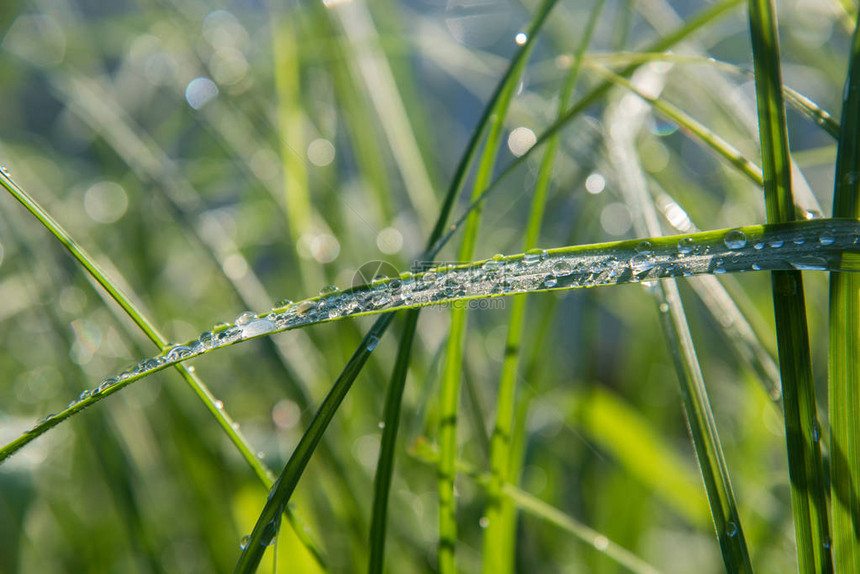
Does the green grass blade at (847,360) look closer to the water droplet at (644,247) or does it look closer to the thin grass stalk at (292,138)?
the water droplet at (644,247)

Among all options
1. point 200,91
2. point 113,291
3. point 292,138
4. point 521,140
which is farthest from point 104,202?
point 113,291

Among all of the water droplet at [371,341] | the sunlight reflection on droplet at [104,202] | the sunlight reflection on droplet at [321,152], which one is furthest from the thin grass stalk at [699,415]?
the sunlight reflection on droplet at [104,202]

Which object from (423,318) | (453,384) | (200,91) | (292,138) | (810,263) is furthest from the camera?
(423,318)

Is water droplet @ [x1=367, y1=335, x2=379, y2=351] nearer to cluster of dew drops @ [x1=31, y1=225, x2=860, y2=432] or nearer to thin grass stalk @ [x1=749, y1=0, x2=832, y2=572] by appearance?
cluster of dew drops @ [x1=31, y1=225, x2=860, y2=432]

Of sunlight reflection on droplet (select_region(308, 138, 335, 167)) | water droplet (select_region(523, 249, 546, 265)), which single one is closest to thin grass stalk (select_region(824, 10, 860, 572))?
water droplet (select_region(523, 249, 546, 265))

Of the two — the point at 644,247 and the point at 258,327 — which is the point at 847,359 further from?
the point at 258,327

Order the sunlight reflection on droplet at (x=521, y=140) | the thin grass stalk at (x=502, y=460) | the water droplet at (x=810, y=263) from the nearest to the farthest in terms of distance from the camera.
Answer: the water droplet at (x=810, y=263) < the thin grass stalk at (x=502, y=460) < the sunlight reflection on droplet at (x=521, y=140)

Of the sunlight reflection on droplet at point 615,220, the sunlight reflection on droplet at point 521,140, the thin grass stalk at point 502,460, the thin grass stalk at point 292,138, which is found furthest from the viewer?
the sunlight reflection on droplet at point 615,220
